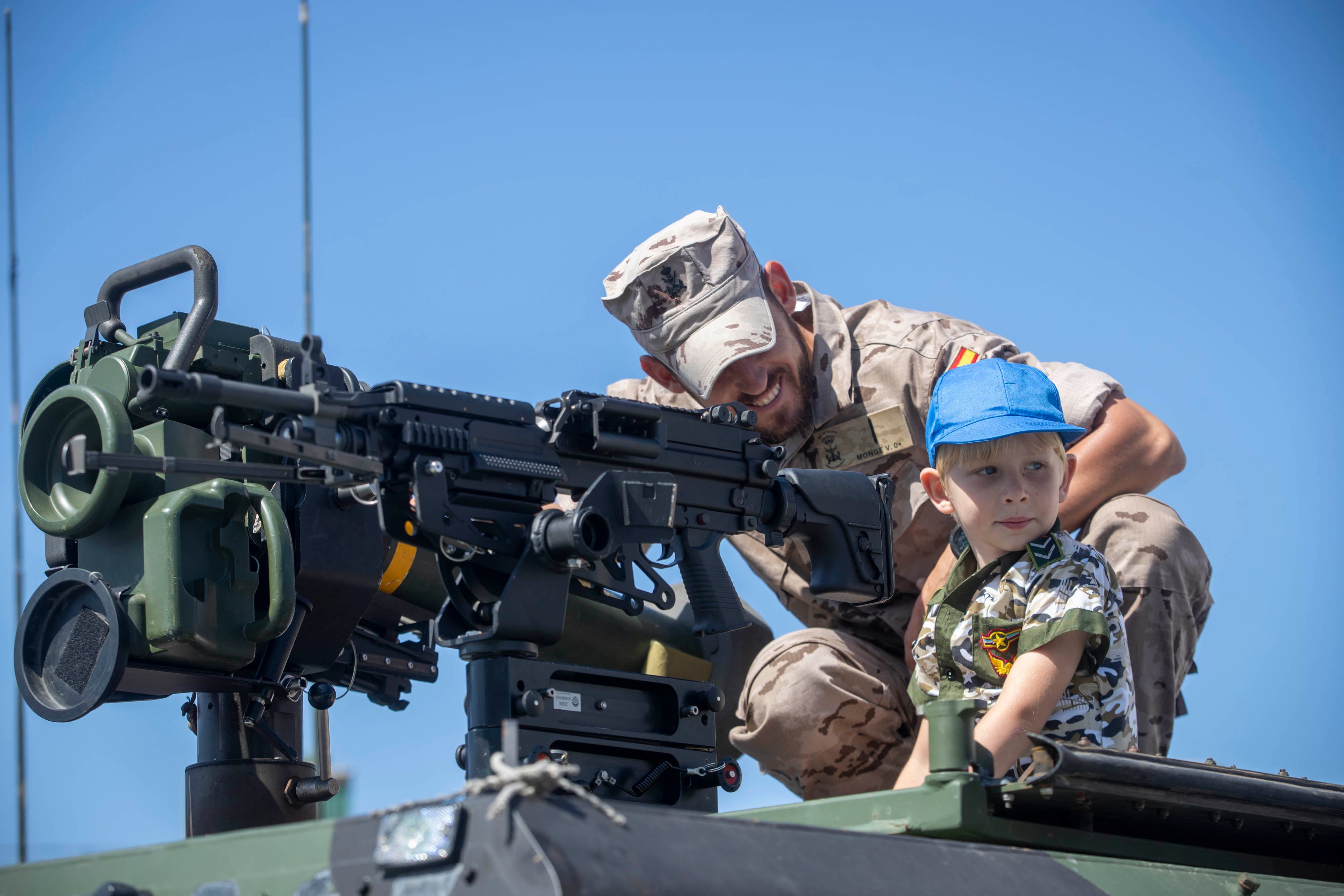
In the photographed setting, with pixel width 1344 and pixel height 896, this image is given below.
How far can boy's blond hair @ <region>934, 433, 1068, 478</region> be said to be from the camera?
3145 mm

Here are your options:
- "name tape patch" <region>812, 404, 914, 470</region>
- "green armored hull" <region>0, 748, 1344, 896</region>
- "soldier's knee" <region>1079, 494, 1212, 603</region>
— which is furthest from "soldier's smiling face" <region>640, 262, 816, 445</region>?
"green armored hull" <region>0, 748, 1344, 896</region>

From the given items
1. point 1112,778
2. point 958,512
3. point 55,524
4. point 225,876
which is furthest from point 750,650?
point 225,876

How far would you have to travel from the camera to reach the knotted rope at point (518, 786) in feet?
4.68

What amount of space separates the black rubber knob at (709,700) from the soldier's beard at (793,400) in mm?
2129

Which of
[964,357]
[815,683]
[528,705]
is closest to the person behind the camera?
[528,705]

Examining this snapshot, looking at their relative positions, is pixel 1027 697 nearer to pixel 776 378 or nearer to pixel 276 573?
pixel 276 573

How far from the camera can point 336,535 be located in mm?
3328

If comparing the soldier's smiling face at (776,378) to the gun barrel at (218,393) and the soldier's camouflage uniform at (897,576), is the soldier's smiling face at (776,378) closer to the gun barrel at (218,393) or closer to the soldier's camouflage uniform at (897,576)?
the soldier's camouflage uniform at (897,576)

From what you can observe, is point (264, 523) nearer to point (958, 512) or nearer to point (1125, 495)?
point (958, 512)

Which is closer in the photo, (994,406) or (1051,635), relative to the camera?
(1051,635)

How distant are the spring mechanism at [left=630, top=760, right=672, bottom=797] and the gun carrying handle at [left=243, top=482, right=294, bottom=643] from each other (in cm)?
87

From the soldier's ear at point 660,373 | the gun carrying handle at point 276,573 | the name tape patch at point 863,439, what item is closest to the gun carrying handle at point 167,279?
the gun carrying handle at point 276,573

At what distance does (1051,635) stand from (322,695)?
1764 mm

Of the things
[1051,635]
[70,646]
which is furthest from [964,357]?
[70,646]
